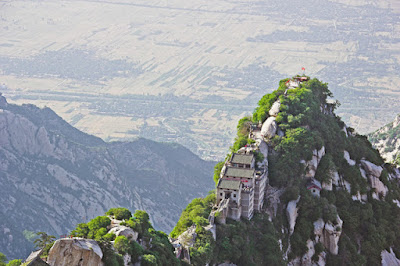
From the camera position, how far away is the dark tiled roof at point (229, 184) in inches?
3471

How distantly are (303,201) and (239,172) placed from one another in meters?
11.4

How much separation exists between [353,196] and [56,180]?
8726cm

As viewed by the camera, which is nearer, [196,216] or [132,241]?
[132,241]

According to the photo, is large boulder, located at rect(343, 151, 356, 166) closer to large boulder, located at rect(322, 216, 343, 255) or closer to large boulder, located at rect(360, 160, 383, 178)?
large boulder, located at rect(360, 160, 383, 178)

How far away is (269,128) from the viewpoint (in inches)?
4097

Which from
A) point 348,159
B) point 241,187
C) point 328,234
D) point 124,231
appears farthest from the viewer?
point 348,159

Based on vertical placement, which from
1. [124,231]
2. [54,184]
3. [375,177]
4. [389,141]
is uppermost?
[124,231]

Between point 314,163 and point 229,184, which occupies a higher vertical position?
point 229,184

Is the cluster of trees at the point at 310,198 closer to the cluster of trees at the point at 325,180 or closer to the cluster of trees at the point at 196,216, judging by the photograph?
the cluster of trees at the point at 325,180

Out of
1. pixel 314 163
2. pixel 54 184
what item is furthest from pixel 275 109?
pixel 54 184

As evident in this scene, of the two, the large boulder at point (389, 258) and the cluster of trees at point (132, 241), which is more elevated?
the cluster of trees at point (132, 241)

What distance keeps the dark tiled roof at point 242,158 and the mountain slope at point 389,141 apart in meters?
76.6

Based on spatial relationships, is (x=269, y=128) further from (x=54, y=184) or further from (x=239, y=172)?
(x=54, y=184)

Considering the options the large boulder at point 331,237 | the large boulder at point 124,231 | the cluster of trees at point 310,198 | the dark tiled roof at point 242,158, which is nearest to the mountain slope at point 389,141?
the cluster of trees at point 310,198
